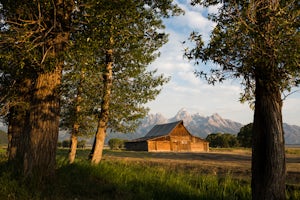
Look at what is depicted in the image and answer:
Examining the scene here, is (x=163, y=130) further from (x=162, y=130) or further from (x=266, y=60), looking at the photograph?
(x=266, y=60)

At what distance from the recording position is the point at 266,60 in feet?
24.1

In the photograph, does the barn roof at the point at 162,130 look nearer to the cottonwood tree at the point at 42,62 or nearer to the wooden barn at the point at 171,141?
the wooden barn at the point at 171,141

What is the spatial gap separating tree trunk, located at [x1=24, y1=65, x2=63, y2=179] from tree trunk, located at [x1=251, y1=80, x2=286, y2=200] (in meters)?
6.56

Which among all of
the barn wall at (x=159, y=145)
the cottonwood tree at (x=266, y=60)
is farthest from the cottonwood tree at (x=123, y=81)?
the barn wall at (x=159, y=145)

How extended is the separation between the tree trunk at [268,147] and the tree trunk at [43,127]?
656 centimetres

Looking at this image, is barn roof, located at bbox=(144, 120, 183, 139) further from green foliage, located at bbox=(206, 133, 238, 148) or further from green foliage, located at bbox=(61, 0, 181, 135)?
green foliage, located at bbox=(61, 0, 181, 135)

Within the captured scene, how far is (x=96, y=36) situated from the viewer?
10.1m

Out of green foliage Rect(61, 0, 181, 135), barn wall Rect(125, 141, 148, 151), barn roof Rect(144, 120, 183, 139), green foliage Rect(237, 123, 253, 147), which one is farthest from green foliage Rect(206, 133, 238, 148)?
green foliage Rect(61, 0, 181, 135)

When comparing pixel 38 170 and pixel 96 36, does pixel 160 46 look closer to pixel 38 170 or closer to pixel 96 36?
pixel 96 36

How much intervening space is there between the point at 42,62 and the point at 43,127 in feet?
7.21

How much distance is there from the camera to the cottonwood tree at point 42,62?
29.2 feet

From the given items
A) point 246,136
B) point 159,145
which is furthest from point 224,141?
point 159,145

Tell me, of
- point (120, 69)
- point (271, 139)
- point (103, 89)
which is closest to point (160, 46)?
point (120, 69)

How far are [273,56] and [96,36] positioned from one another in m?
6.11
